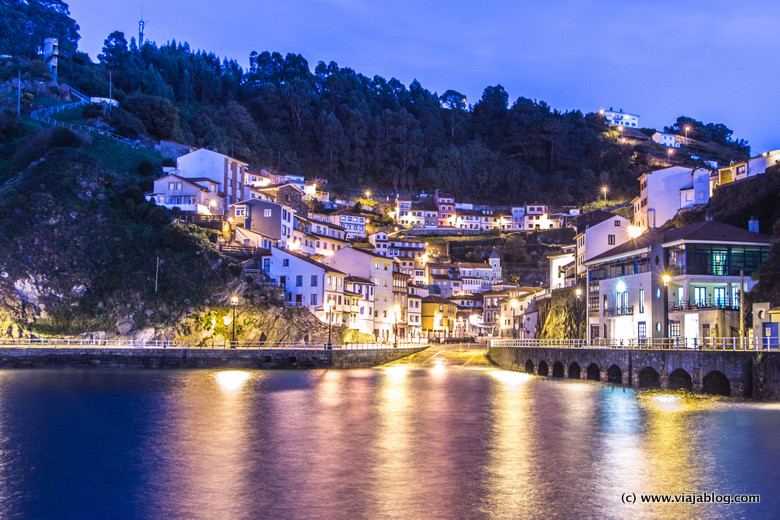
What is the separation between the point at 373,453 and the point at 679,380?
23.4 m

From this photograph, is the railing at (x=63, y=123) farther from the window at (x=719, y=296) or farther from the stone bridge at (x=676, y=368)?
the window at (x=719, y=296)

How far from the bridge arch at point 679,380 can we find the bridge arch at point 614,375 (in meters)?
6.47

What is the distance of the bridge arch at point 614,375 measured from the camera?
47.0 meters

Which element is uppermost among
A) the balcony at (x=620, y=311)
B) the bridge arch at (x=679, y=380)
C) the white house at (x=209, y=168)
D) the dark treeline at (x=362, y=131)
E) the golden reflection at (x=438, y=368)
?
the dark treeline at (x=362, y=131)

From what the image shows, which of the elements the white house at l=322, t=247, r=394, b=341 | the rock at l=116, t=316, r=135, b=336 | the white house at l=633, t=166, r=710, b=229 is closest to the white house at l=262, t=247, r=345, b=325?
the white house at l=322, t=247, r=394, b=341

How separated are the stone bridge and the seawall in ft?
64.2

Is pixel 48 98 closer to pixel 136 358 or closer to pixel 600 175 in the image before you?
pixel 136 358

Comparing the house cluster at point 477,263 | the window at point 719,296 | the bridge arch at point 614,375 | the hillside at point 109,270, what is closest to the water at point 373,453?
the bridge arch at point 614,375

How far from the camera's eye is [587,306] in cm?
5862

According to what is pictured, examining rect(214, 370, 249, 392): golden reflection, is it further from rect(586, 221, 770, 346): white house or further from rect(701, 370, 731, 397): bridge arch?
rect(701, 370, 731, 397): bridge arch

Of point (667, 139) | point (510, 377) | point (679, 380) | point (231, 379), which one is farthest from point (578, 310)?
point (667, 139)

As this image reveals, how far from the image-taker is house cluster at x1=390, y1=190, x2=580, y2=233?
457ft

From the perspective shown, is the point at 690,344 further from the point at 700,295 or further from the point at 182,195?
the point at 182,195

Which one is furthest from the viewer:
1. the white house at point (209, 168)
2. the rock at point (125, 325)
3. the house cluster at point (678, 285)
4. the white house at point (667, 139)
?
the white house at point (667, 139)
